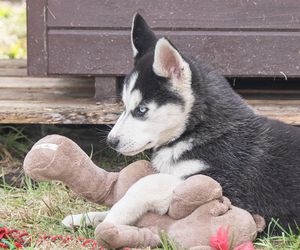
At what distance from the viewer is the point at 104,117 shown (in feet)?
17.2

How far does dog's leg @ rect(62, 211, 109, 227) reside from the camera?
423 centimetres

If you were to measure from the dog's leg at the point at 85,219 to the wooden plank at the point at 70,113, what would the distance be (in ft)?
3.67

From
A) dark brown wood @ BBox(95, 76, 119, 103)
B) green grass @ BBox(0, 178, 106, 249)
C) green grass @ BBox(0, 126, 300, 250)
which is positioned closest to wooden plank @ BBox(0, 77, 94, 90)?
green grass @ BBox(0, 126, 300, 250)

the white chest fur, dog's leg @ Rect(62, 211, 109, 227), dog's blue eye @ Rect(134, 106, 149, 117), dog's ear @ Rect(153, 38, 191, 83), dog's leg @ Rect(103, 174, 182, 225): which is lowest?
dog's leg @ Rect(62, 211, 109, 227)

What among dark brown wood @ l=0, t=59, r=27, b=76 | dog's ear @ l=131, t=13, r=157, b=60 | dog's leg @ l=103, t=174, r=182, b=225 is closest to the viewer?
dog's leg @ l=103, t=174, r=182, b=225

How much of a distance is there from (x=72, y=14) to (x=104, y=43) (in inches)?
12.4

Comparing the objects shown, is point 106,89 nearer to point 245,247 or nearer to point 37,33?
point 37,33

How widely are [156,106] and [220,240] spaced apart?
85cm

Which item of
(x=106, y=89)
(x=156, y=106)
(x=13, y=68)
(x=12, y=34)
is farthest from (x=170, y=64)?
(x=12, y=34)

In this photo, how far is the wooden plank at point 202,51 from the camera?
17.6 feet

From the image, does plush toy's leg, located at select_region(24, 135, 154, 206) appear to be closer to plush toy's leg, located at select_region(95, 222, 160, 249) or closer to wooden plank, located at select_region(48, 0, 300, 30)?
plush toy's leg, located at select_region(95, 222, 160, 249)

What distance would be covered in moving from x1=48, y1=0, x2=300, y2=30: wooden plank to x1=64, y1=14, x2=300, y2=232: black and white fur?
1223mm

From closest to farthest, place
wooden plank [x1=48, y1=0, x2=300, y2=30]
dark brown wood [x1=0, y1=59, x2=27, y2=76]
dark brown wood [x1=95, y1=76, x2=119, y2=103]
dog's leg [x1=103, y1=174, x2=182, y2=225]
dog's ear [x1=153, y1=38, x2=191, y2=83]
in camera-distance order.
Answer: dog's leg [x1=103, y1=174, x2=182, y2=225] → dog's ear [x1=153, y1=38, x2=191, y2=83] → wooden plank [x1=48, y1=0, x2=300, y2=30] → dark brown wood [x1=95, y1=76, x2=119, y2=103] → dark brown wood [x1=0, y1=59, x2=27, y2=76]

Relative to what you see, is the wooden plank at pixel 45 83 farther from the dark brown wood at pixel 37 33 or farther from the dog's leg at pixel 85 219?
the dog's leg at pixel 85 219
